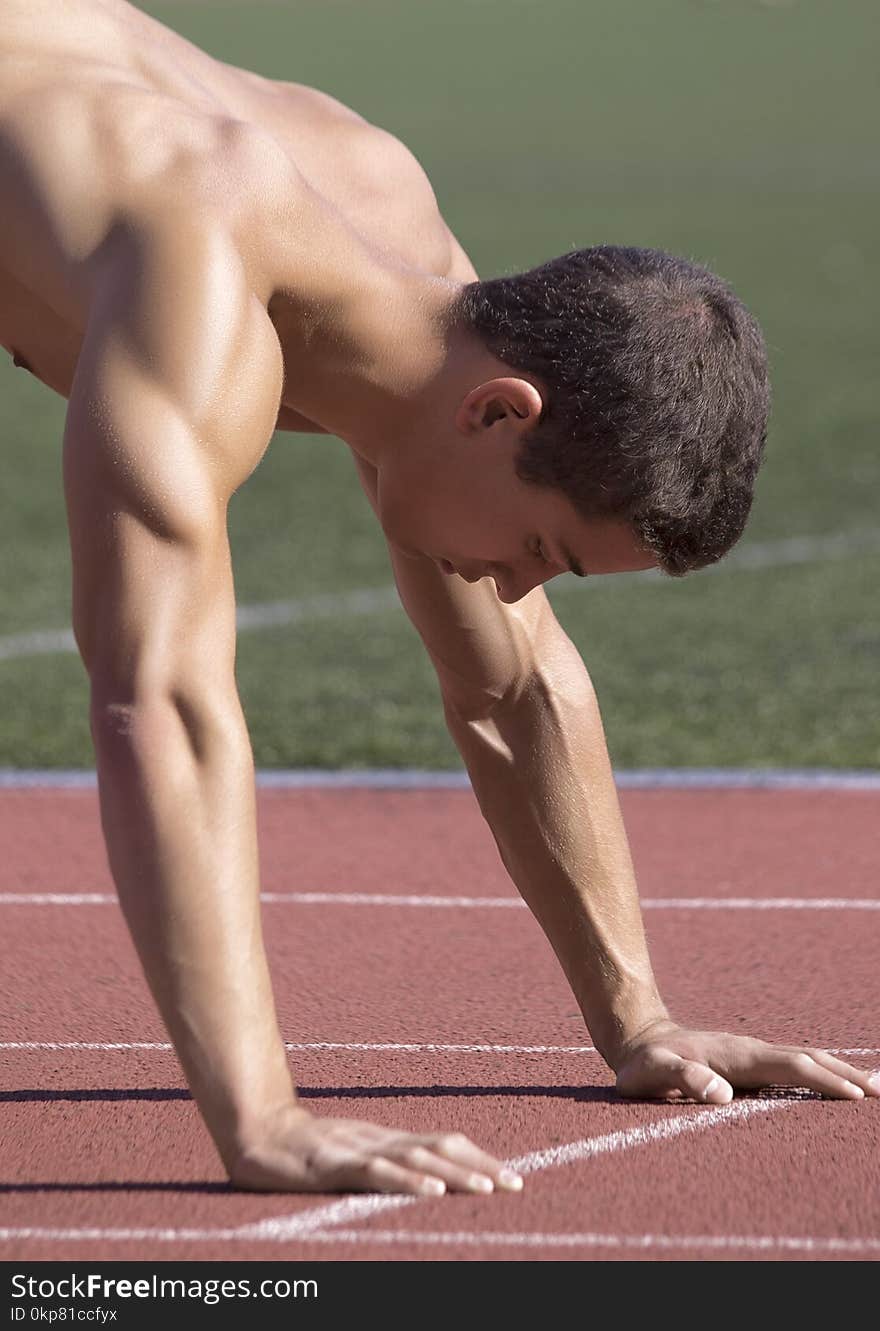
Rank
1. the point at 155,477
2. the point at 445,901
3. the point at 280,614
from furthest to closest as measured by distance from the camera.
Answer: the point at 280,614
the point at 445,901
the point at 155,477

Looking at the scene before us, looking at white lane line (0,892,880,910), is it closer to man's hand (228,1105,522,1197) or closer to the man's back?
the man's back

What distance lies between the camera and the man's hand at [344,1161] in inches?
113

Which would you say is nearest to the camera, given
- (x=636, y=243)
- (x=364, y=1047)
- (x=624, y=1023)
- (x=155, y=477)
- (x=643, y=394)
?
(x=155, y=477)

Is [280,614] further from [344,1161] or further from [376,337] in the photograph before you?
[344,1161]

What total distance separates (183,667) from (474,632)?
0.92m

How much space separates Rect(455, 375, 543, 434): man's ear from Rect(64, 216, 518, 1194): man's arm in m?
0.33

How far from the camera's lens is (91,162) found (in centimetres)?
302

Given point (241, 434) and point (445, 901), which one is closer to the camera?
point (241, 434)

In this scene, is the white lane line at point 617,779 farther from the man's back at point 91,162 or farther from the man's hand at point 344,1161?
the man's hand at point 344,1161

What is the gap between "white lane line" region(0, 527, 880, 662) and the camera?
10027 mm

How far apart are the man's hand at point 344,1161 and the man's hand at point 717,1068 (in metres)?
0.65

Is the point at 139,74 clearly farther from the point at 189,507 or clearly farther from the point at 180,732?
the point at 180,732

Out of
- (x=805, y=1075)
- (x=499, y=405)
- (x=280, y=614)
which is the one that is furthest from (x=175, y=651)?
(x=280, y=614)

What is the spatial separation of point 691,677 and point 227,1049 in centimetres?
630
